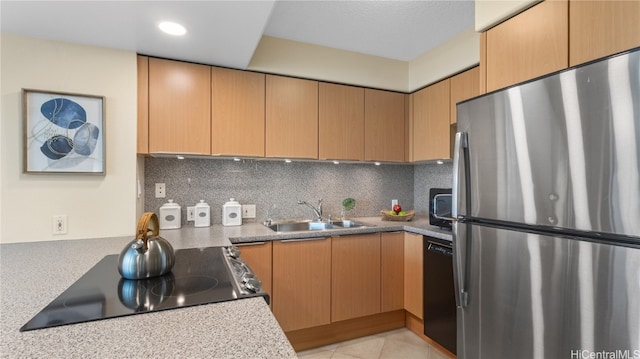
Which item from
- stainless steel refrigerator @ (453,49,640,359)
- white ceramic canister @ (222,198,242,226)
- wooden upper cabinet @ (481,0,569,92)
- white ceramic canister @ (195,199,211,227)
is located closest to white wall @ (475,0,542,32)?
wooden upper cabinet @ (481,0,569,92)

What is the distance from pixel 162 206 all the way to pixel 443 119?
92.4 inches

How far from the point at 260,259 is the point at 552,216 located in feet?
5.36

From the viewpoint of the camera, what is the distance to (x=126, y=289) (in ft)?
3.32

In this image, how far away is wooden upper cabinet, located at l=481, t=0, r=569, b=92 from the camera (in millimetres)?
1240

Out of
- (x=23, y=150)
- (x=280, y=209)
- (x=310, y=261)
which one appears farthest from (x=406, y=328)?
(x=23, y=150)

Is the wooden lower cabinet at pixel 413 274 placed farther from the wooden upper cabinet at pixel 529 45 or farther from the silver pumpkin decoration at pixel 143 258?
the silver pumpkin decoration at pixel 143 258

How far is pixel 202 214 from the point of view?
7.60ft

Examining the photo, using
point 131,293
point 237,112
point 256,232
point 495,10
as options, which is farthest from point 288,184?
point 495,10

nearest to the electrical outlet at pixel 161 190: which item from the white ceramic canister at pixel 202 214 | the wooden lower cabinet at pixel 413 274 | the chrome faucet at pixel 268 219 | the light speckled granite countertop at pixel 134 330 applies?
the white ceramic canister at pixel 202 214

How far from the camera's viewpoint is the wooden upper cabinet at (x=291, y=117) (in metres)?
2.34

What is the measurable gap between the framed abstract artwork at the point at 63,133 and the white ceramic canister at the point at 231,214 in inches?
33.7

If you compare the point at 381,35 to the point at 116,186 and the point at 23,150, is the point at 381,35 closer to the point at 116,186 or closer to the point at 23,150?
the point at 116,186

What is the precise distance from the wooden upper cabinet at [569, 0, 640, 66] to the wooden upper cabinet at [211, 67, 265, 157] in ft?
6.11

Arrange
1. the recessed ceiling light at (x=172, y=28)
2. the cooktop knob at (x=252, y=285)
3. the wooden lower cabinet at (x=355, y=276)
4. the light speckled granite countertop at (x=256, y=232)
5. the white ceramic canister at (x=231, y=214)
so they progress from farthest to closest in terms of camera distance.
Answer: the white ceramic canister at (x=231, y=214) → the wooden lower cabinet at (x=355, y=276) → the light speckled granite countertop at (x=256, y=232) → the recessed ceiling light at (x=172, y=28) → the cooktop knob at (x=252, y=285)
